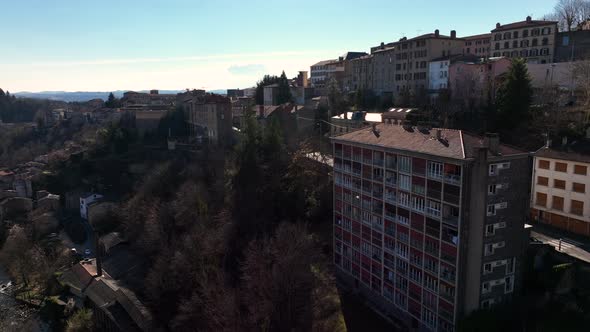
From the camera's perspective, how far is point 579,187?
976 inches

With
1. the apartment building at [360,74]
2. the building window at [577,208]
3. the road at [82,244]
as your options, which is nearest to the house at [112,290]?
the road at [82,244]

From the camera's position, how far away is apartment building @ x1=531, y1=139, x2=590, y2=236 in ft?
80.5

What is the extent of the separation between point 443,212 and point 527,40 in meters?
32.9

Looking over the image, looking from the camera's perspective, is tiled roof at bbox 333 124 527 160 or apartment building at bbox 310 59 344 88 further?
apartment building at bbox 310 59 344 88

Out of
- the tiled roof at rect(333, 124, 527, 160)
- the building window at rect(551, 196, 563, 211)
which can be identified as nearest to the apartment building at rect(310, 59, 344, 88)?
the tiled roof at rect(333, 124, 527, 160)

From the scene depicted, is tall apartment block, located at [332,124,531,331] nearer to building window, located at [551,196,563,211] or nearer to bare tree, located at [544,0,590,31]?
building window, located at [551,196,563,211]

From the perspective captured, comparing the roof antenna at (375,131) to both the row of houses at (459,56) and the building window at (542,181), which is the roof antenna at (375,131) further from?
the row of houses at (459,56)

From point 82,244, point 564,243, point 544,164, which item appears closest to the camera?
point 564,243

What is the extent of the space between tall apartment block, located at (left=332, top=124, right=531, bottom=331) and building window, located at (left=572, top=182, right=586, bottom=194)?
5.78 m

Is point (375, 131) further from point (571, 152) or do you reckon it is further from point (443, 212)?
point (571, 152)

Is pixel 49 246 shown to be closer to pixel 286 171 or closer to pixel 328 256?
pixel 286 171

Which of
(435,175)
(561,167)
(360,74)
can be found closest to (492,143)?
(435,175)

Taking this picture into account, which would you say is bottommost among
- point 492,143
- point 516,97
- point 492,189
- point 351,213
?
point 351,213

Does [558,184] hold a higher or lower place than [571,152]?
lower
